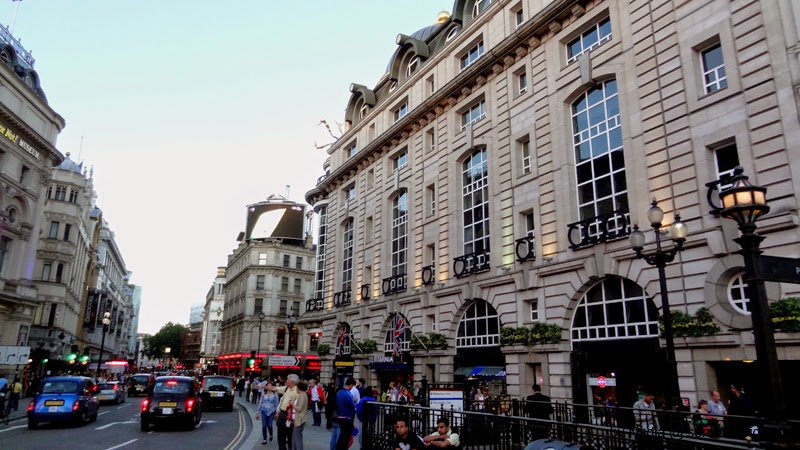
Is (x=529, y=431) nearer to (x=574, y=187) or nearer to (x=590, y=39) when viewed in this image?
(x=574, y=187)

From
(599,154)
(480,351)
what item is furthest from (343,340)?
(599,154)

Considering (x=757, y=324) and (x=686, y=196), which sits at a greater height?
(x=686, y=196)

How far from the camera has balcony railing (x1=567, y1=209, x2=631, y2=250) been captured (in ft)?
66.0

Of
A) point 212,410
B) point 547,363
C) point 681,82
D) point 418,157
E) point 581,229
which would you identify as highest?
point 418,157

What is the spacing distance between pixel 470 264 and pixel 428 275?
4126 mm

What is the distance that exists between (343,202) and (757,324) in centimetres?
3982

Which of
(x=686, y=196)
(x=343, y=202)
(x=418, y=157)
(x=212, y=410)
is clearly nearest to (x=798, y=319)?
(x=686, y=196)

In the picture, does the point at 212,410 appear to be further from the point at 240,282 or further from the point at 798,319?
the point at 240,282

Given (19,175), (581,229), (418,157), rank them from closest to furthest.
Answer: (581,229), (418,157), (19,175)

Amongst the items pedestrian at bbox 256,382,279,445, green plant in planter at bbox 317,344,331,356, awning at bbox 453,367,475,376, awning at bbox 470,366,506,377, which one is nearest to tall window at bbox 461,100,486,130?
awning at bbox 470,366,506,377

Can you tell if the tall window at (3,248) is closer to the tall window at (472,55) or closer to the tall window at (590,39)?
the tall window at (472,55)

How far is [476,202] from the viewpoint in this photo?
2908 centimetres

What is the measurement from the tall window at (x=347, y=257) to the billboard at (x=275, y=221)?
37.6m

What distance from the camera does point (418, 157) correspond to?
3478 cm
